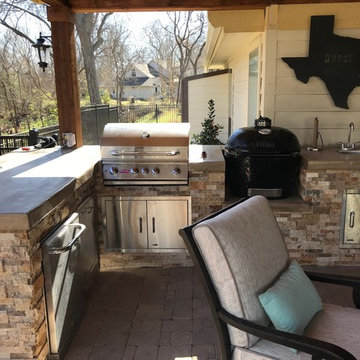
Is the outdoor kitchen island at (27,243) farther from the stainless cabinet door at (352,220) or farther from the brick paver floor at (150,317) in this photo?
the stainless cabinet door at (352,220)

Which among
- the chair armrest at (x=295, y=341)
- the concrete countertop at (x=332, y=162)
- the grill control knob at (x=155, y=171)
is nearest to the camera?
the chair armrest at (x=295, y=341)

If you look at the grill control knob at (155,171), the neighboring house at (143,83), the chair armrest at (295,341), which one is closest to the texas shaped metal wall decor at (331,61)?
the grill control knob at (155,171)

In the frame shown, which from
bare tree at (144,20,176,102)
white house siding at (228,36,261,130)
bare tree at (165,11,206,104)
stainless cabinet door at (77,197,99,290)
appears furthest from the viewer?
bare tree at (144,20,176,102)

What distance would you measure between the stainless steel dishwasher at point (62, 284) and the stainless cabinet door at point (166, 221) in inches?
38.9

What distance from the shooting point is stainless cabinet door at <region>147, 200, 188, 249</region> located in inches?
139

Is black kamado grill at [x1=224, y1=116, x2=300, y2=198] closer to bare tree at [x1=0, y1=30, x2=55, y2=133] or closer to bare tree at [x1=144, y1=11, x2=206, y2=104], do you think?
bare tree at [x1=0, y1=30, x2=55, y2=133]

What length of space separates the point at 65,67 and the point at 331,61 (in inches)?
103

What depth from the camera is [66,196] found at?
2463mm

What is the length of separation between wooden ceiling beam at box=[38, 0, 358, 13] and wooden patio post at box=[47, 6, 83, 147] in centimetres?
12

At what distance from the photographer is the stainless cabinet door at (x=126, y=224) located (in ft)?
11.6

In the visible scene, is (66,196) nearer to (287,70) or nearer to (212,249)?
(212,249)

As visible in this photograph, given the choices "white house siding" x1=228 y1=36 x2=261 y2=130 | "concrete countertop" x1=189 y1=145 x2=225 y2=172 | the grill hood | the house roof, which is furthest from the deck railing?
the house roof

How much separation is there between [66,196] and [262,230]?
3.96 feet

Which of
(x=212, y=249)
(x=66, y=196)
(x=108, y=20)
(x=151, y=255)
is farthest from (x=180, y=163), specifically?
(x=108, y=20)
